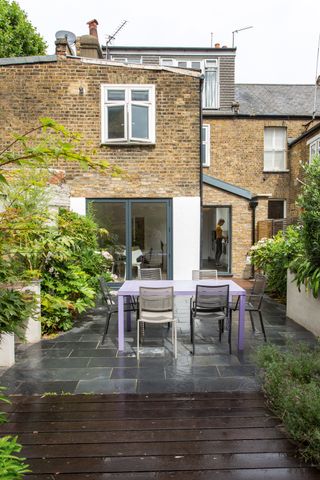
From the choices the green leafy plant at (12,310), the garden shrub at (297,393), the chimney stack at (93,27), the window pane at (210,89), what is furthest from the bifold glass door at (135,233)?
the window pane at (210,89)

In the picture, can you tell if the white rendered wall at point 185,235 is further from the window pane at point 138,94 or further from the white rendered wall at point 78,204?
the window pane at point 138,94

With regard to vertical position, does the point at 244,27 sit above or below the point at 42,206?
above

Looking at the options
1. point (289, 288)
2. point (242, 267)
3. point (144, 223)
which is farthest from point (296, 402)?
point (242, 267)

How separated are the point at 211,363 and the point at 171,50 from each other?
15.4 metres

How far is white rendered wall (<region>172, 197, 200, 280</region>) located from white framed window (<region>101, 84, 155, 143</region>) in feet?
6.30

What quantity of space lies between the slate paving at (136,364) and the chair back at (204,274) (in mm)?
1045

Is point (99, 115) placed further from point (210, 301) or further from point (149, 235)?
point (210, 301)

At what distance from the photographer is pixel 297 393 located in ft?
10.4

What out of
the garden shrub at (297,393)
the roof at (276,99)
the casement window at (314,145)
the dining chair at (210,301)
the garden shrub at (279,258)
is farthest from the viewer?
the roof at (276,99)

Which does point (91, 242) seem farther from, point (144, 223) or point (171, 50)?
point (171, 50)

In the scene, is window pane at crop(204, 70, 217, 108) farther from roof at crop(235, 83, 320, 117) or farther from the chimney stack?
the chimney stack

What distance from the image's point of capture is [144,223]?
10094mm

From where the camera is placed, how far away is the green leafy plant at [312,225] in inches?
225

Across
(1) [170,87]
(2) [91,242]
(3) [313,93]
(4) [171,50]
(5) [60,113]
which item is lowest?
(2) [91,242]
